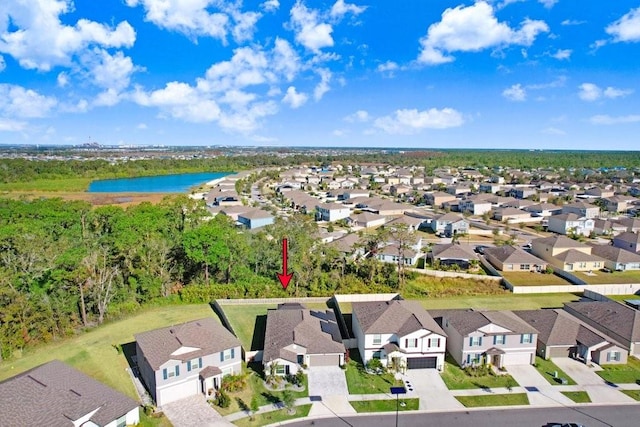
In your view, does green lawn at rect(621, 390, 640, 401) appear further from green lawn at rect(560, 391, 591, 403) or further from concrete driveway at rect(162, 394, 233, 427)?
concrete driveway at rect(162, 394, 233, 427)

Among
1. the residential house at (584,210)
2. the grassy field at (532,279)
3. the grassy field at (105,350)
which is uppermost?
the residential house at (584,210)

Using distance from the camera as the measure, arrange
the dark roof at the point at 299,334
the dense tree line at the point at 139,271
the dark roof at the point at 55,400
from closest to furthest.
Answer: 1. the dark roof at the point at 55,400
2. the dark roof at the point at 299,334
3. the dense tree line at the point at 139,271

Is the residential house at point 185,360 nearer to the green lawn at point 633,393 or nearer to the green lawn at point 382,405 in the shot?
the green lawn at point 382,405

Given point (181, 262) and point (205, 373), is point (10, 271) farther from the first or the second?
point (205, 373)

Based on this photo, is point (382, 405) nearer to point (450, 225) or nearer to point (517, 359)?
point (517, 359)

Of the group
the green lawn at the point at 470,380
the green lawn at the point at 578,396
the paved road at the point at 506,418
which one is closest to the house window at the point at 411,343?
the green lawn at the point at 470,380

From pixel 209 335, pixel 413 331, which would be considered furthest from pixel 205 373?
pixel 413 331
